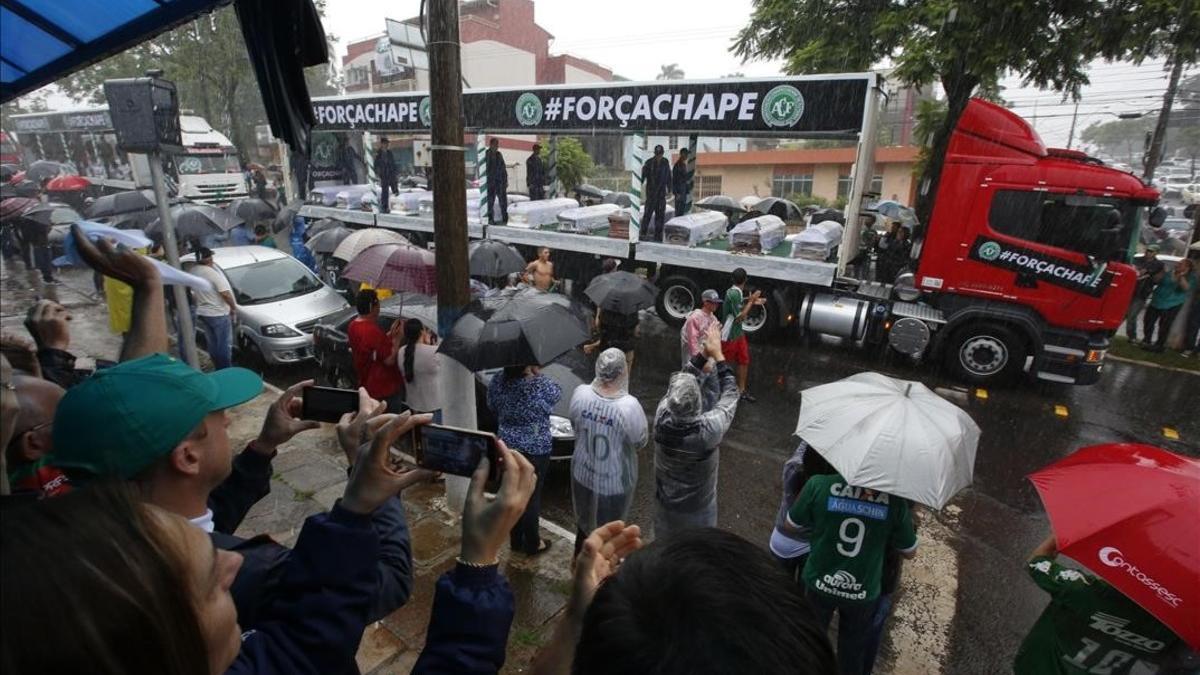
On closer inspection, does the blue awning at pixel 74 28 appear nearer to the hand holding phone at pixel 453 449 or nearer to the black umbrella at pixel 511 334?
the black umbrella at pixel 511 334

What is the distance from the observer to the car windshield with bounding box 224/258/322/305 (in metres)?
8.22

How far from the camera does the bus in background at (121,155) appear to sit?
74.7ft

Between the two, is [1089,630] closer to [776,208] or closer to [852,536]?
[852,536]

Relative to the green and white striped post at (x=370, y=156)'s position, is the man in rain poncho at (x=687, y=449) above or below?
below

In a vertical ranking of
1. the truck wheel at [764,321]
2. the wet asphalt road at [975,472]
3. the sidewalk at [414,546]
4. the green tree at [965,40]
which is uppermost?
the green tree at [965,40]

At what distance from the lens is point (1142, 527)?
2.16 metres

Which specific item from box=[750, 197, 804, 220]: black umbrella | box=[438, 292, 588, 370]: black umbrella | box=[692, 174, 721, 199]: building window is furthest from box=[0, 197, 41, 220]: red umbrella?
box=[692, 174, 721, 199]: building window

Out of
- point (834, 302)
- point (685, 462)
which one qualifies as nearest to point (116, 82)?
point (685, 462)

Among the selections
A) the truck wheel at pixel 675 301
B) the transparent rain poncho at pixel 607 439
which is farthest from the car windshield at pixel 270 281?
the transparent rain poncho at pixel 607 439

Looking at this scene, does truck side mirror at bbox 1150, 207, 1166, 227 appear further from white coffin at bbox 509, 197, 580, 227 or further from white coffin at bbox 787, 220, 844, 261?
white coffin at bbox 509, 197, 580, 227

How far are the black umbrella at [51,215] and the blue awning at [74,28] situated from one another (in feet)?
32.5

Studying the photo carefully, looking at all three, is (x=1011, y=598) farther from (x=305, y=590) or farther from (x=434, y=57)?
(x=434, y=57)

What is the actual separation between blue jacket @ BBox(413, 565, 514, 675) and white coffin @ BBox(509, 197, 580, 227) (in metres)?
11.6

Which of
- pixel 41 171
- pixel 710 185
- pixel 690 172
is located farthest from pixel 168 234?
pixel 710 185
